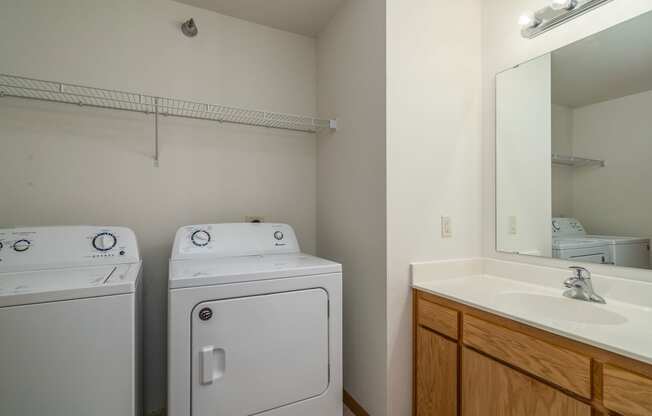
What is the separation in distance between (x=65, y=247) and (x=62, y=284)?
1.50 ft

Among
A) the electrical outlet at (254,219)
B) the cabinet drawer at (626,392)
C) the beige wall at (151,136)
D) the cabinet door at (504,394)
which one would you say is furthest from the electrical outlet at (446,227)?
the electrical outlet at (254,219)

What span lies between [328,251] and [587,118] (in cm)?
160

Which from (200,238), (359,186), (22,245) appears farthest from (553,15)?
(22,245)

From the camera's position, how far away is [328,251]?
2086mm

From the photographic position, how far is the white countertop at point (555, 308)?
2.89 feet

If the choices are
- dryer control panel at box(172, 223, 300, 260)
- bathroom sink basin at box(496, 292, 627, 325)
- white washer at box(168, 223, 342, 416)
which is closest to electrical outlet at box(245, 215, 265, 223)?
dryer control panel at box(172, 223, 300, 260)

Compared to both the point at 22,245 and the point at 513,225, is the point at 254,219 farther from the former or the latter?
the point at 513,225

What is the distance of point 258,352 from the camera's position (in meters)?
1.29

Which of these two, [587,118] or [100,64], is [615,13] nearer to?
[587,118]

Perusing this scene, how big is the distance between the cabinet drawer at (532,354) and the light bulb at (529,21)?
1455 millimetres

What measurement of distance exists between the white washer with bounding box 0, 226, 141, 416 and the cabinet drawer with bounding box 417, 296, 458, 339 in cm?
126

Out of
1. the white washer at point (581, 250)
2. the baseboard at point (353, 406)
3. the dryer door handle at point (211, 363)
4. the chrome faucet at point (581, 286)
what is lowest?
the baseboard at point (353, 406)

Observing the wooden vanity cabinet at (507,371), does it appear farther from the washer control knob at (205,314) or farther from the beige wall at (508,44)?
the washer control knob at (205,314)

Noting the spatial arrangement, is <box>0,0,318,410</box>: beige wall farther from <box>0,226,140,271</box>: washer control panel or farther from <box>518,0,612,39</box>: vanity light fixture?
<box>518,0,612,39</box>: vanity light fixture
